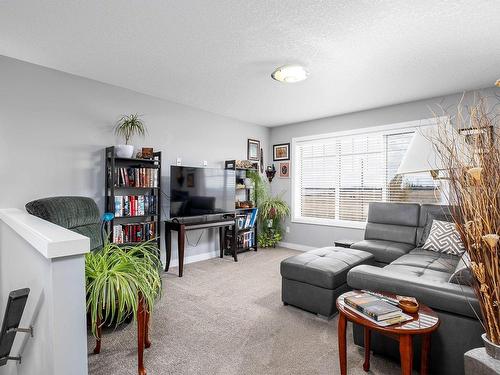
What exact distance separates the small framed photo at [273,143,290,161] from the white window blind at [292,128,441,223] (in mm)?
182

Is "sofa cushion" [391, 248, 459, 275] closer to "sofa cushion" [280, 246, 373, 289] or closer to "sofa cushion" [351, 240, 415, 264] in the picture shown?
"sofa cushion" [351, 240, 415, 264]

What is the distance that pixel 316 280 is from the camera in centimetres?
259

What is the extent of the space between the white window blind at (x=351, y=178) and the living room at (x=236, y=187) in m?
0.03

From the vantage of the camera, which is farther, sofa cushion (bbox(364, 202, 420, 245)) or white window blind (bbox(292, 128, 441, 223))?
white window blind (bbox(292, 128, 441, 223))

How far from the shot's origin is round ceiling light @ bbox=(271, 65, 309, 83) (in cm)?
288

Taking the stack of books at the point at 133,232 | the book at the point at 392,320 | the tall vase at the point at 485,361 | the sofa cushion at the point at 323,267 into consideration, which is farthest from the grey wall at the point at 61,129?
the tall vase at the point at 485,361

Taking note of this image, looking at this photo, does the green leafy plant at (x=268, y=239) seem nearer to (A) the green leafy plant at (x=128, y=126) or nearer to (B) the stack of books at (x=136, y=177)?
(B) the stack of books at (x=136, y=177)

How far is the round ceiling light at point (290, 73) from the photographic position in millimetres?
2877

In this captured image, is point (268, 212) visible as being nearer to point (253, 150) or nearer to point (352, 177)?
point (253, 150)

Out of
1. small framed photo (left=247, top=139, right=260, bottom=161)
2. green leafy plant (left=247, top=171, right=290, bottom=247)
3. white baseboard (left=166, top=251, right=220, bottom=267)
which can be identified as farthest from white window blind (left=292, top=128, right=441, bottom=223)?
white baseboard (left=166, top=251, right=220, bottom=267)

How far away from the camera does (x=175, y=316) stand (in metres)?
2.57

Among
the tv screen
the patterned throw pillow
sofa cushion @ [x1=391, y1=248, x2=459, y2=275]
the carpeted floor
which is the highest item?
the tv screen

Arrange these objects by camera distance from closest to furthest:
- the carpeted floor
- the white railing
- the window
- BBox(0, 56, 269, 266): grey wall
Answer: the white railing < the carpeted floor < BBox(0, 56, 269, 266): grey wall < the window

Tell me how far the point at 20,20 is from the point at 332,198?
4.68 meters
